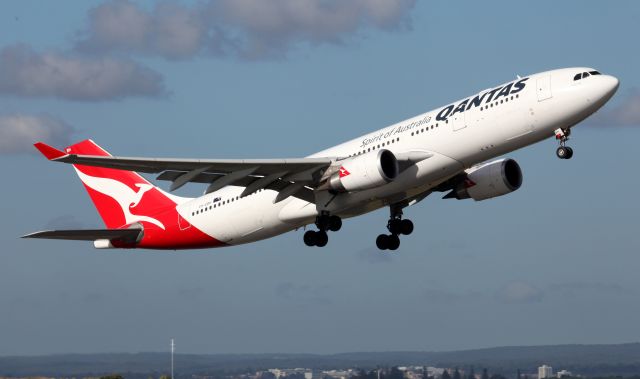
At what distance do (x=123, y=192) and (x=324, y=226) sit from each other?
12.2 m

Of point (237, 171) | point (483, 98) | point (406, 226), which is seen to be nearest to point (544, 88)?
point (483, 98)

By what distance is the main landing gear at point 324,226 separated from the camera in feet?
140

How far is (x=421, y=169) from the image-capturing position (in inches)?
1550

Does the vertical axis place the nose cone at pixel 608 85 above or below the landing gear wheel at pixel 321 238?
above

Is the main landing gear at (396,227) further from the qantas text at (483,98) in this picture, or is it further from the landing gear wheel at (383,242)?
the qantas text at (483,98)

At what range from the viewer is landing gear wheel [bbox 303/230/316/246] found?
44.8m

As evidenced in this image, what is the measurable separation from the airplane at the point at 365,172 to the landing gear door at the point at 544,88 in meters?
0.04

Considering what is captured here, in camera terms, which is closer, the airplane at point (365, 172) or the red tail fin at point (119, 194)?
the airplane at point (365, 172)

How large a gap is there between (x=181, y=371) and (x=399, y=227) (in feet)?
90.7

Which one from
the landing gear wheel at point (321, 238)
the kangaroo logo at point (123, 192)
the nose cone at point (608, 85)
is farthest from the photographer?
the kangaroo logo at point (123, 192)

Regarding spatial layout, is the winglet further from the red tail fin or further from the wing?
the red tail fin

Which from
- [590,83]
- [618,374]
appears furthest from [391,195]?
[618,374]

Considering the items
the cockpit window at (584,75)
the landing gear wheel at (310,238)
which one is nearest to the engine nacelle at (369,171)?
the landing gear wheel at (310,238)

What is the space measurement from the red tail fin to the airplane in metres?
0.13
